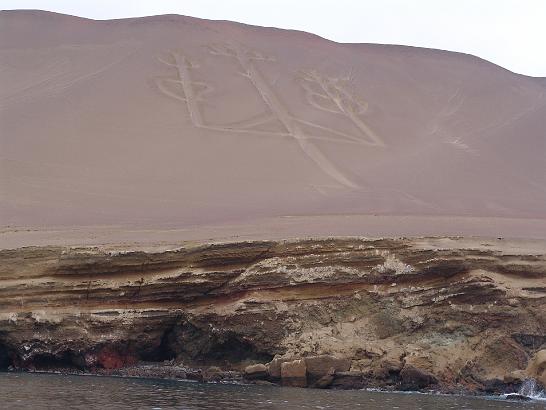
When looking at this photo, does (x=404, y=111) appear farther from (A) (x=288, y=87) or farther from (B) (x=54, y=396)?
(B) (x=54, y=396)

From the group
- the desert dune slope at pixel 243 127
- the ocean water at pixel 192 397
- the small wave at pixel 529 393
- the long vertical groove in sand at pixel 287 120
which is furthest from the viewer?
the long vertical groove in sand at pixel 287 120

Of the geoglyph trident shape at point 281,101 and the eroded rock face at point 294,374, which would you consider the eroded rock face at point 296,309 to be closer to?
the eroded rock face at point 294,374

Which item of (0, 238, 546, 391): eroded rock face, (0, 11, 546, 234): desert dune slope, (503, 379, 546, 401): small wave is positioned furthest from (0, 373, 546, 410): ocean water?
(0, 11, 546, 234): desert dune slope

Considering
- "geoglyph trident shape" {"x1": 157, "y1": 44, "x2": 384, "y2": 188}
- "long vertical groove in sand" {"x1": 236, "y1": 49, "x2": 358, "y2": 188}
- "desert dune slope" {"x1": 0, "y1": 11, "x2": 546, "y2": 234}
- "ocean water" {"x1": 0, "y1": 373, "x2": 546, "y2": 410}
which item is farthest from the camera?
"geoglyph trident shape" {"x1": 157, "y1": 44, "x2": 384, "y2": 188}

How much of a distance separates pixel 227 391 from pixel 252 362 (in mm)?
3869

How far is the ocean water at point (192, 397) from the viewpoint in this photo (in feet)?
72.5

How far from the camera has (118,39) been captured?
193 ft

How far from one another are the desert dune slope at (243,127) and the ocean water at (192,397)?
11603 millimetres

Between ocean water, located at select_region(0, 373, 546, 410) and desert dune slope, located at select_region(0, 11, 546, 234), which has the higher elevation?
desert dune slope, located at select_region(0, 11, 546, 234)

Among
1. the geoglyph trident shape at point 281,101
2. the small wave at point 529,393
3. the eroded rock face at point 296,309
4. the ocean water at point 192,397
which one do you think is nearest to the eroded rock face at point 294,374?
the eroded rock face at point 296,309

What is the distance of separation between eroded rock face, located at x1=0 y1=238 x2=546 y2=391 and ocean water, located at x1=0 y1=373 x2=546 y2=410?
1750 millimetres

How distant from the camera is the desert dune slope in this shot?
41594 millimetres

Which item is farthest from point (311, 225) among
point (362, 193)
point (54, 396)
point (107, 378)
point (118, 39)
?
point (118, 39)

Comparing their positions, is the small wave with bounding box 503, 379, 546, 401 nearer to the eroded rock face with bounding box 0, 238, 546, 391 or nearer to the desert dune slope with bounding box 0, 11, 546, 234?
the eroded rock face with bounding box 0, 238, 546, 391
